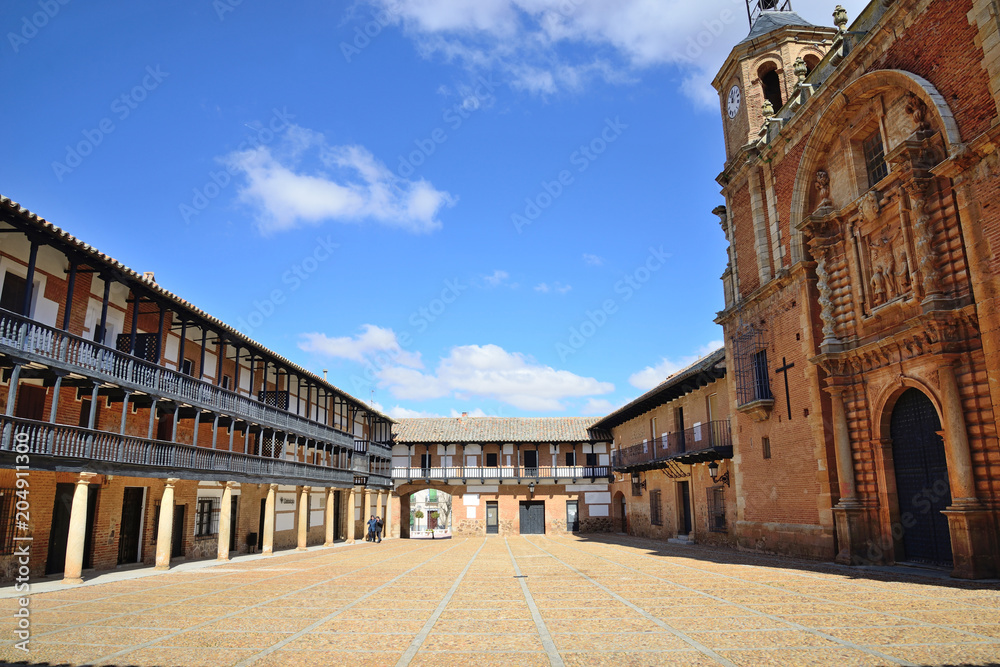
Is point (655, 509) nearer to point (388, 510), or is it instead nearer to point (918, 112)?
point (388, 510)

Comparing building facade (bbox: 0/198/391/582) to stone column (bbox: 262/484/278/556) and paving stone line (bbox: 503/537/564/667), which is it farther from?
paving stone line (bbox: 503/537/564/667)

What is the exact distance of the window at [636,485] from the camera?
31.1m

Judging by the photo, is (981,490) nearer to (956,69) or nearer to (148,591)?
(956,69)

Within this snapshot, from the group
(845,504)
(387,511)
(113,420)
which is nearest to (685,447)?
(845,504)

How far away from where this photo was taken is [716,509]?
2183 centimetres

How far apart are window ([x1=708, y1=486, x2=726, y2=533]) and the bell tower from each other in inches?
425

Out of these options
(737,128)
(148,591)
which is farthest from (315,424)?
(737,128)

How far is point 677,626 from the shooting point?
22.9ft

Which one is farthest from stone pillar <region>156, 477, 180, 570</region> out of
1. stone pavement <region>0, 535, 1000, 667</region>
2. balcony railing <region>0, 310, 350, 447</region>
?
balcony railing <region>0, 310, 350, 447</region>

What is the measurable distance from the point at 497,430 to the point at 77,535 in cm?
2805

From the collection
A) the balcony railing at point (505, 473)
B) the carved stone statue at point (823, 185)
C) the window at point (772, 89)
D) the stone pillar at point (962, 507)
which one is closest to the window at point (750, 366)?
the carved stone statue at point (823, 185)

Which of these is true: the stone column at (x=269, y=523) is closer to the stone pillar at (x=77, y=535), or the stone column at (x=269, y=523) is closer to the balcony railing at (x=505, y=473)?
the stone pillar at (x=77, y=535)

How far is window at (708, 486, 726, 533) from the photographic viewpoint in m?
21.2

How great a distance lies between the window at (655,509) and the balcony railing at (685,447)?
143cm
